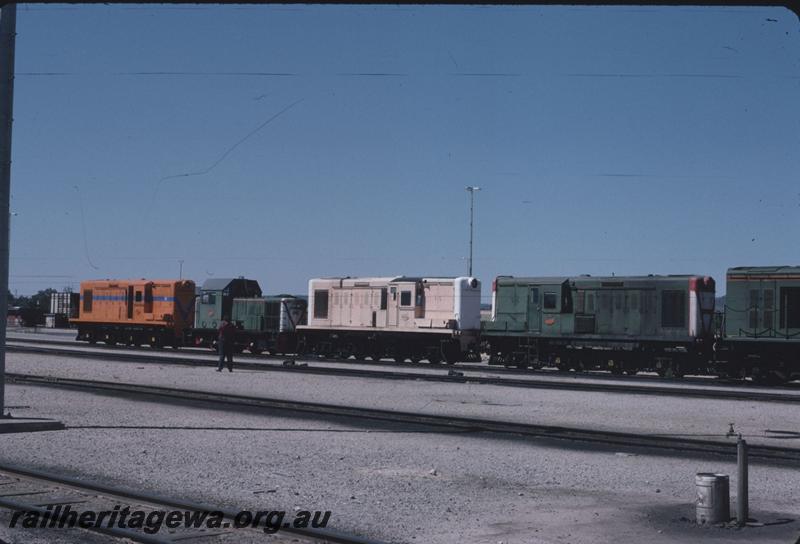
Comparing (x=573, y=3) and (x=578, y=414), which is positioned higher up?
(x=573, y=3)

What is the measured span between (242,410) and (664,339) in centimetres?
1900

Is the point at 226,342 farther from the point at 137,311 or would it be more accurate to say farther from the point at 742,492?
the point at 742,492

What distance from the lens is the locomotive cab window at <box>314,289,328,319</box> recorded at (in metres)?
44.2

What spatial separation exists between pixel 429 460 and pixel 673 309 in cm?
2283

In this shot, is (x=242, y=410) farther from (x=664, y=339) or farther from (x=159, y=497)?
(x=664, y=339)

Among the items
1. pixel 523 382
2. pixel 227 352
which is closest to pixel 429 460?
pixel 523 382

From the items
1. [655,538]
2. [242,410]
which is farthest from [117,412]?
[655,538]

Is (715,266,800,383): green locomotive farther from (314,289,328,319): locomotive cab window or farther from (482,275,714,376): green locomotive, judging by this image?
(314,289,328,319): locomotive cab window

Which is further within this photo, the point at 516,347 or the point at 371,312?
the point at 371,312

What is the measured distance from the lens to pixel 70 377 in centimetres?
2886

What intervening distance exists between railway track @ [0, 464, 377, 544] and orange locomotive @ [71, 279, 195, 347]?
39.2 metres

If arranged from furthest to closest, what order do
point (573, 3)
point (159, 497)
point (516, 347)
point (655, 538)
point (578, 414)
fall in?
point (516, 347), point (578, 414), point (159, 497), point (655, 538), point (573, 3)

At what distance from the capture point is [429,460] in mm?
13273

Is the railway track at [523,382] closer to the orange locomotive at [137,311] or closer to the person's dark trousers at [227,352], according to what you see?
the person's dark trousers at [227,352]
